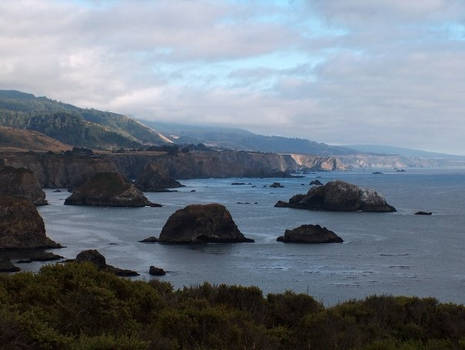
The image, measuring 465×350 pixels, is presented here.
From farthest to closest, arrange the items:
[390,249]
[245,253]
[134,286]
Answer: [390,249], [245,253], [134,286]

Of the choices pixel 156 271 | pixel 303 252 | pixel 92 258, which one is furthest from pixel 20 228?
pixel 303 252

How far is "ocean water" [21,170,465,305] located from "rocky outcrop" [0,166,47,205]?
10.3 meters

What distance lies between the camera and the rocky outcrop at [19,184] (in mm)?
146125

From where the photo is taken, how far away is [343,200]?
14588 centimetres

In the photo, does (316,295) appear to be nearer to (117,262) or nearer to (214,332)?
(117,262)

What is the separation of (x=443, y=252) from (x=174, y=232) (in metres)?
39.2

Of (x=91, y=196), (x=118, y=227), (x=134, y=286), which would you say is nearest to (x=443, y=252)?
(x=118, y=227)

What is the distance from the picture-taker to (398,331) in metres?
28.1

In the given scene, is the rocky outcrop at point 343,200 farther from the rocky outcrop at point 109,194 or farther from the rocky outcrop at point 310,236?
the rocky outcrop at point 310,236

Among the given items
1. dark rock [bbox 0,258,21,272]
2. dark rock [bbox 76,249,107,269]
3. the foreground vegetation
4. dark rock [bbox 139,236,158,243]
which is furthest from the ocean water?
the foreground vegetation

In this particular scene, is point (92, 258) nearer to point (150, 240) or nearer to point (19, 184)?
point (150, 240)

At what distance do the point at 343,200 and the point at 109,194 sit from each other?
193 ft

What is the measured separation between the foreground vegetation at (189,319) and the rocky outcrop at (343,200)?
A: 11516 cm

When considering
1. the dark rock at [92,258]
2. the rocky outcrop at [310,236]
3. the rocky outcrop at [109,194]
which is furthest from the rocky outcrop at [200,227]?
the rocky outcrop at [109,194]
